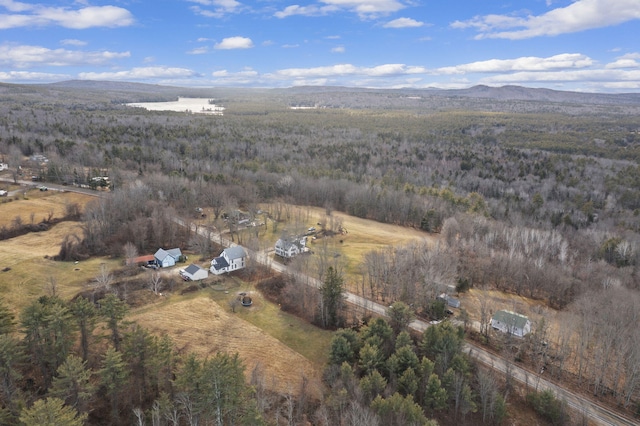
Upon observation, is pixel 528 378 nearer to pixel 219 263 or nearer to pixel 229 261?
pixel 229 261

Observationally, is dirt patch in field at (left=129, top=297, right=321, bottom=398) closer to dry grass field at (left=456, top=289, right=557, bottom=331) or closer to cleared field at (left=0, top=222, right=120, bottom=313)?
cleared field at (left=0, top=222, right=120, bottom=313)

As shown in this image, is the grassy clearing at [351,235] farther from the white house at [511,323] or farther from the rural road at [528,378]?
the white house at [511,323]

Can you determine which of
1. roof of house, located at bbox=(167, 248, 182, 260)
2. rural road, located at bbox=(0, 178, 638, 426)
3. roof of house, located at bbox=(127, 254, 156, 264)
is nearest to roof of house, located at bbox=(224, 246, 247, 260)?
rural road, located at bbox=(0, 178, 638, 426)

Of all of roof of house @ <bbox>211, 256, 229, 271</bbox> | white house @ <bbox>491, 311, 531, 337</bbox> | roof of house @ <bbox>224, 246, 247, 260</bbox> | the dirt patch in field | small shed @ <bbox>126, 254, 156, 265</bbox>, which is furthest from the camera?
roof of house @ <bbox>224, 246, 247, 260</bbox>

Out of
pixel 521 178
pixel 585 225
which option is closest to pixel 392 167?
pixel 521 178

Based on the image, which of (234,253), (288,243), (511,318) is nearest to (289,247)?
(288,243)

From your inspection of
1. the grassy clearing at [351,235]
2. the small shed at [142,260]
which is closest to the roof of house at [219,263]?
the small shed at [142,260]
